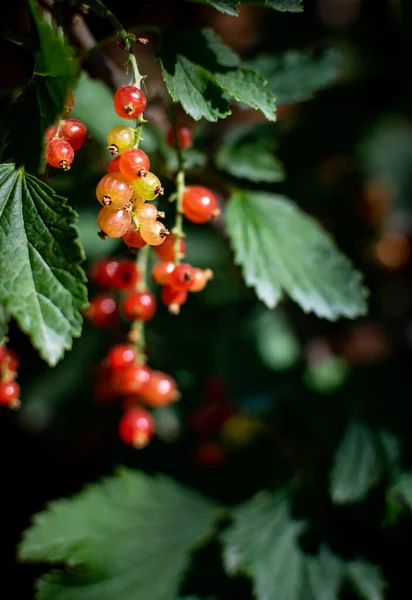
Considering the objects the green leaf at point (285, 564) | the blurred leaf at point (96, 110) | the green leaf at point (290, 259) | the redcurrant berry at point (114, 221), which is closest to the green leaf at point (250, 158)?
the green leaf at point (290, 259)

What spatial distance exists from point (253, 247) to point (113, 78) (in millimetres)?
378

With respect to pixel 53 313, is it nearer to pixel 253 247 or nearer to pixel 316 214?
pixel 253 247

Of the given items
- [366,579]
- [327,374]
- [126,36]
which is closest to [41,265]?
[126,36]

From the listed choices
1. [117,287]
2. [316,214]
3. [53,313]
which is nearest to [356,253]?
[316,214]

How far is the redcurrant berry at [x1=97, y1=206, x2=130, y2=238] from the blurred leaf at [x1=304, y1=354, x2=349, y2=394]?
1080 mm

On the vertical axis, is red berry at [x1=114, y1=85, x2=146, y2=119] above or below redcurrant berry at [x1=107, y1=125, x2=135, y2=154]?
above

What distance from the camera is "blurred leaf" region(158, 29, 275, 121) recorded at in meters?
0.74

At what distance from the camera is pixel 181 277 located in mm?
812

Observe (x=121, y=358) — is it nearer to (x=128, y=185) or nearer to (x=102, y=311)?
(x=102, y=311)

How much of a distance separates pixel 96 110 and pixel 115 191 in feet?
2.10

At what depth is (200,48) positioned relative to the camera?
2.60 ft

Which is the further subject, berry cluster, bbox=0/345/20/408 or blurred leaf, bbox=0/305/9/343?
berry cluster, bbox=0/345/20/408

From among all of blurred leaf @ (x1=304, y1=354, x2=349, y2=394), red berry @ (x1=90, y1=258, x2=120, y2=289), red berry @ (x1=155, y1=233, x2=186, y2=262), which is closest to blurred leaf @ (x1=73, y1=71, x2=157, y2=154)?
red berry @ (x1=90, y1=258, x2=120, y2=289)

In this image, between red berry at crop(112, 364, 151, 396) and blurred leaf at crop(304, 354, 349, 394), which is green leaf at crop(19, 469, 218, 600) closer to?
red berry at crop(112, 364, 151, 396)
